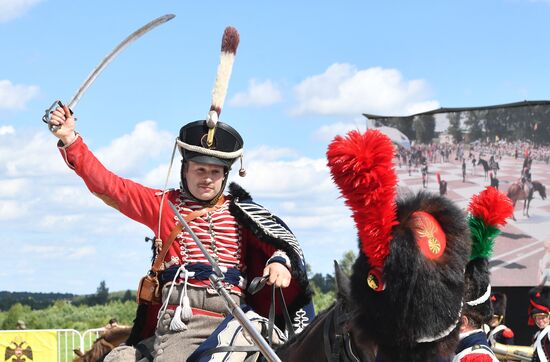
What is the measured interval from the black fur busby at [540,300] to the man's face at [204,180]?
30.1 ft

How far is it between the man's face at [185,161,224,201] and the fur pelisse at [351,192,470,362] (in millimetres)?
2037

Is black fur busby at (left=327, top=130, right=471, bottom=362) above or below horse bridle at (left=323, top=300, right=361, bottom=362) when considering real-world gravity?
above

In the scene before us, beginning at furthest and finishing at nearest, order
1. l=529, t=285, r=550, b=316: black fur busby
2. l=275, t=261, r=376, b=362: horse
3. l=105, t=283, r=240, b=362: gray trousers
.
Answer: l=529, t=285, r=550, b=316: black fur busby → l=105, t=283, r=240, b=362: gray trousers → l=275, t=261, r=376, b=362: horse

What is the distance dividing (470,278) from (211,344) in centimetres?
151

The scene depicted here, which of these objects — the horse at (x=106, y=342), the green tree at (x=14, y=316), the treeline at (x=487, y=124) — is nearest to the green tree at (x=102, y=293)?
the green tree at (x=14, y=316)

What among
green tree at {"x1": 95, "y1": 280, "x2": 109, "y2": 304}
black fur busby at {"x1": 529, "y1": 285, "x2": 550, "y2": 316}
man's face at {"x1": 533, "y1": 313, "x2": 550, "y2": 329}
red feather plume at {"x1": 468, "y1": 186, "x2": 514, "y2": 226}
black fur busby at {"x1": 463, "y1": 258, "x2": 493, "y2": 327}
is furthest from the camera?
green tree at {"x1": 95, "y1": 280, "x2": 109, "y2": 304}

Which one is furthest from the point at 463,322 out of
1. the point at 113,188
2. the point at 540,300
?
the point at 540,300

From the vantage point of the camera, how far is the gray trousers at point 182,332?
209 inches

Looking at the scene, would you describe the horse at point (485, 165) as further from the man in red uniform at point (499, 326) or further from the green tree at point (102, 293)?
the green tree at point (102, 293)

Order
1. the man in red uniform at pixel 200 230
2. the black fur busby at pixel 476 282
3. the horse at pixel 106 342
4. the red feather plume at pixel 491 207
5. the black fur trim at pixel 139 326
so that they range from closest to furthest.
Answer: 1. the black fur busby at pixel 476 282
2. the red feather plume at pixel 491 207
3. the man in red uniform at pixel 200 230
4. the black fur trim at pixel 139 326
5. the horse at pixel 106 342

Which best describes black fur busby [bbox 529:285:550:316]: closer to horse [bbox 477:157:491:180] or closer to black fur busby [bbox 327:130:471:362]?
horse [bbox 477:157:491:180]

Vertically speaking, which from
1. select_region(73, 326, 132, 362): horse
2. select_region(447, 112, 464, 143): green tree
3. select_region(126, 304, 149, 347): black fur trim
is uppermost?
select_region(447, 112, 464, 143): green tree

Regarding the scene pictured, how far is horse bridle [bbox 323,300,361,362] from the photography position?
A: 13.6 feet

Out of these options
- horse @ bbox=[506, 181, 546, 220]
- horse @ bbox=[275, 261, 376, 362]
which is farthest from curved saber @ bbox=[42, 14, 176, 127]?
horse @ bbox=[506, 181, 546, 220]
